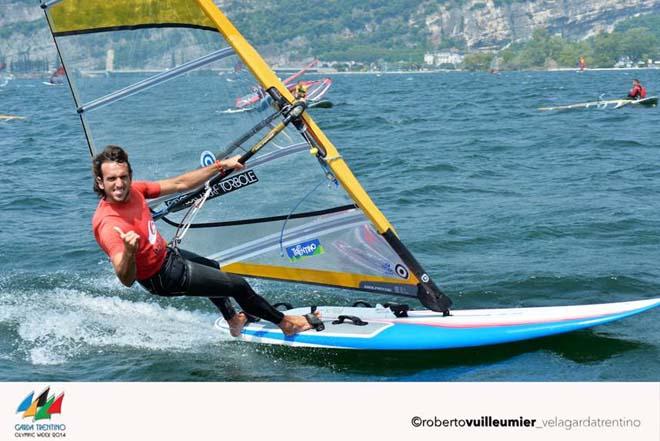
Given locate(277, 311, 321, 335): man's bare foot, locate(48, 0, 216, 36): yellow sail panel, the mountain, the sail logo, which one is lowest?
the mountain

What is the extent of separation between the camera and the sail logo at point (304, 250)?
7377 millimetres

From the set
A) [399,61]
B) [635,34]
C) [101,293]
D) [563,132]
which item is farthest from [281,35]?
[101,293]

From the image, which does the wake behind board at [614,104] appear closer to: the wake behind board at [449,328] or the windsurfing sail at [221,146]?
the wake behind board at [449,328]

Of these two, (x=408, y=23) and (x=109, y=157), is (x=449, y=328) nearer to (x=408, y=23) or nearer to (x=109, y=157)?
(x=109, y=157)

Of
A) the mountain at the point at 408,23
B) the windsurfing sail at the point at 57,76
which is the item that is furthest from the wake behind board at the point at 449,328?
the mountain at the point at 408,23

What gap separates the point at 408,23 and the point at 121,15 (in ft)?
632

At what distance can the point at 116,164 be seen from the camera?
5.36 m

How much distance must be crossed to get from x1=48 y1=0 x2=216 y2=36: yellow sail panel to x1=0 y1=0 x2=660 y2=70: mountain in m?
158

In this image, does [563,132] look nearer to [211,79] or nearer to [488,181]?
[488,181]

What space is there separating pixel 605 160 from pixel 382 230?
11118 millimetres

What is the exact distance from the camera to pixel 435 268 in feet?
32.2

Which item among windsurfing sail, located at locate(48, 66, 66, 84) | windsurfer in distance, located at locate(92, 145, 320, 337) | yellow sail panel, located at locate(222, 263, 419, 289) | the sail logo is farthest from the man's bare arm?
windsurfing sail, located at locate(48, 66, 66, 84)

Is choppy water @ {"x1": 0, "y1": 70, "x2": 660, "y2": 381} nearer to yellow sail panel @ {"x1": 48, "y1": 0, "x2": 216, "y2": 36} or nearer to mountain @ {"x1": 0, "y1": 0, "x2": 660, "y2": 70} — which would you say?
yellow sail panel @ {"x1": 48, "y1": 0, "x2": 216, "y2": 36}
